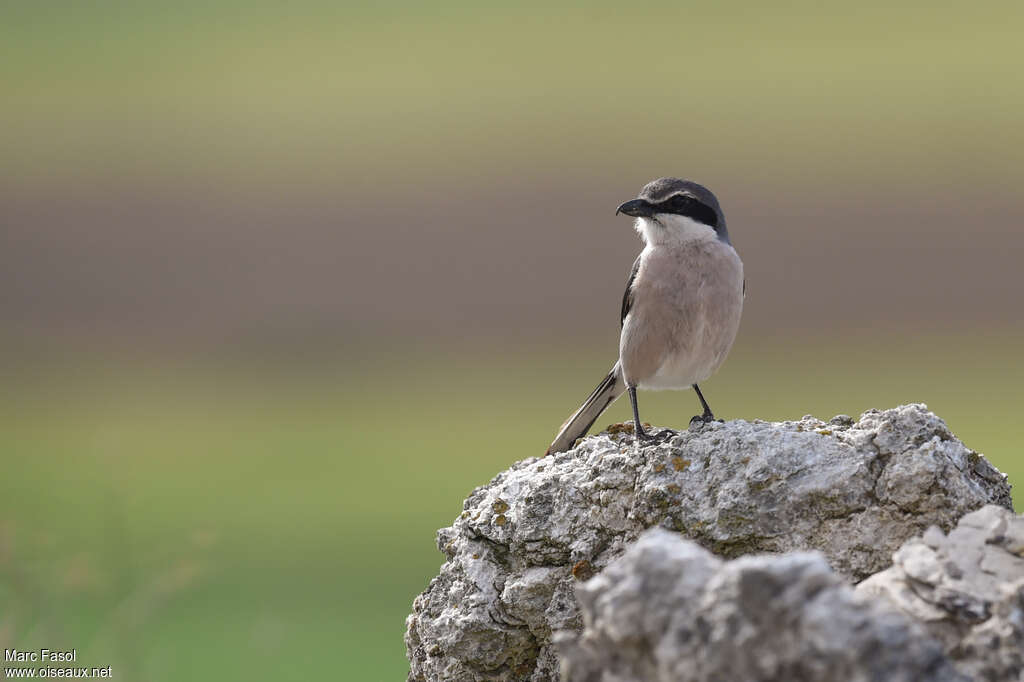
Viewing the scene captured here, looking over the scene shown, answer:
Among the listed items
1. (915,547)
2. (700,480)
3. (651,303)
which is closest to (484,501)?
(700,480)

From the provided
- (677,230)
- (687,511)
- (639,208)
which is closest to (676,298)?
(677,230)

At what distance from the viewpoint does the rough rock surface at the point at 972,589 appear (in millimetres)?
2799

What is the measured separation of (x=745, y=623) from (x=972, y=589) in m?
1.01

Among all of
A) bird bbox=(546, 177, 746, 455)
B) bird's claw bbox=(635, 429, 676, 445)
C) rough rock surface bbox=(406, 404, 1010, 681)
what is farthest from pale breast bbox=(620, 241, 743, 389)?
rough rock surface bbox=(406, 404, 1010, 681)

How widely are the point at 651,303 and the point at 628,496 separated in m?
1.56

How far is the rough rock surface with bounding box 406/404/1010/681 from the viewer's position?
418 cm

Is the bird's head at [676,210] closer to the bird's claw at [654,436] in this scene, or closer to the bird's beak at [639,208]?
the bird's beak at [639,208]

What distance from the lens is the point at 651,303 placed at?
19.1ft

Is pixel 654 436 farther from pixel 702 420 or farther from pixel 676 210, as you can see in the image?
pixel 676 210

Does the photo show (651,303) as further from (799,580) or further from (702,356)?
(799,580)

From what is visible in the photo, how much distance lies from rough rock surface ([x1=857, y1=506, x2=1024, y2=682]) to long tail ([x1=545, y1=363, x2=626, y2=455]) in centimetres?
269

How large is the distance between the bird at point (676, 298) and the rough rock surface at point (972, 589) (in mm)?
2381

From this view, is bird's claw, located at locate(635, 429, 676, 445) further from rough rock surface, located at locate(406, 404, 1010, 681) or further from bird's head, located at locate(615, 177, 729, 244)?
bird's head, located at locate(615, 177, 729, 244)

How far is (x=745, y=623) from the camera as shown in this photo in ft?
7.81
